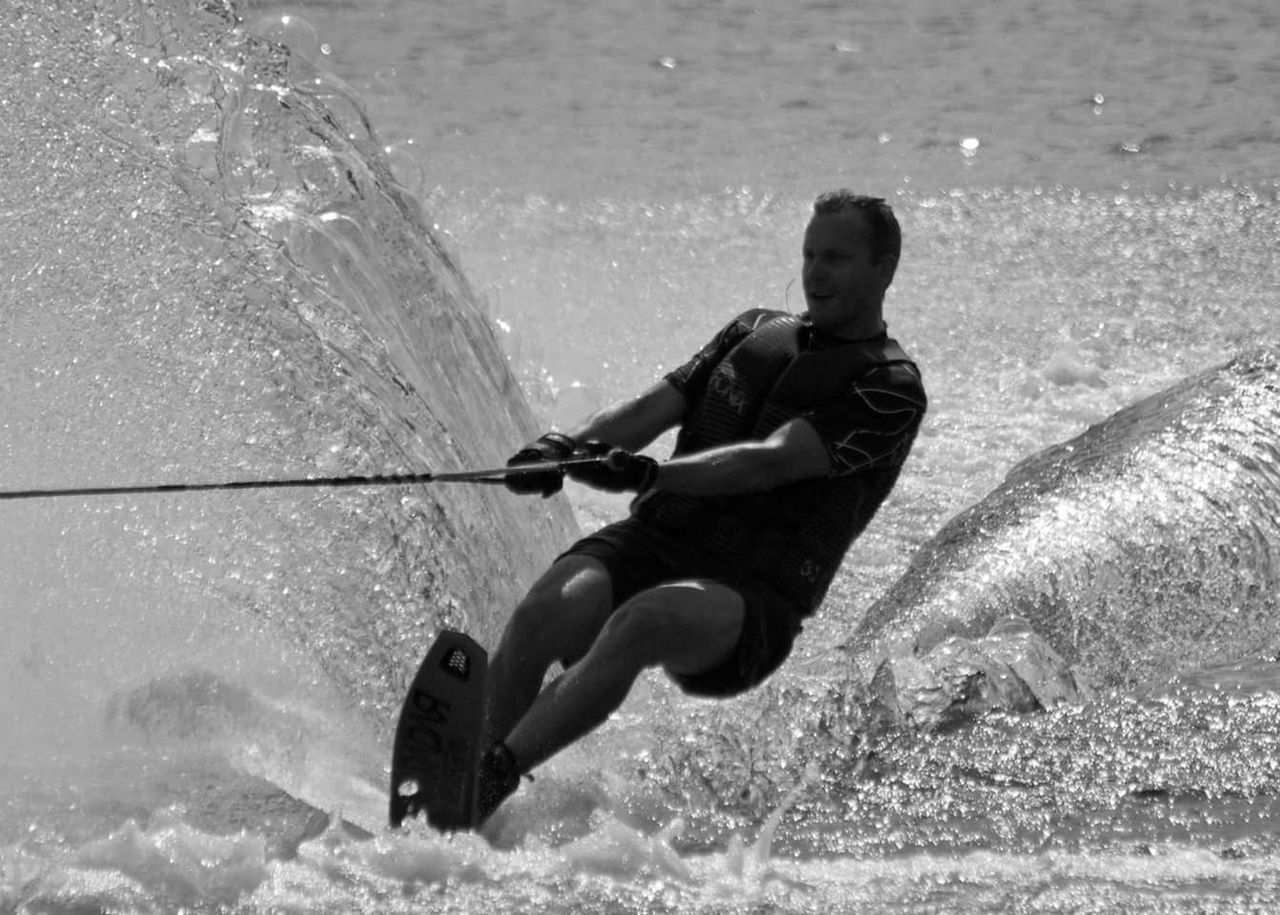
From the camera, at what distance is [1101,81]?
14.1 meters

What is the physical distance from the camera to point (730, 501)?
383 centimetres

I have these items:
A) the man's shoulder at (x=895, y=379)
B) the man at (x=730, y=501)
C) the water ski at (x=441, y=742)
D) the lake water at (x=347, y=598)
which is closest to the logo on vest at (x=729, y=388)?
Result: the man at (x=730, y=501)

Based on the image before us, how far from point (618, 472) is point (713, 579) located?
37 cm

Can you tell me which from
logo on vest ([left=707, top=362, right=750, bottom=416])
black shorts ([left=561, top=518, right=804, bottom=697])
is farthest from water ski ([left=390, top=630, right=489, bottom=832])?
logo on vest ([left=707, top=362, right=750, bottom=416])

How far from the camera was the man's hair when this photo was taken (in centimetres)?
386

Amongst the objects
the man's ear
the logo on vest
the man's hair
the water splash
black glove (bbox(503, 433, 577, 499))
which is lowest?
the water splash

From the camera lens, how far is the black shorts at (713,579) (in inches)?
147

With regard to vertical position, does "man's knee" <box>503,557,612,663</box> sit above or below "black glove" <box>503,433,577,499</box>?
below

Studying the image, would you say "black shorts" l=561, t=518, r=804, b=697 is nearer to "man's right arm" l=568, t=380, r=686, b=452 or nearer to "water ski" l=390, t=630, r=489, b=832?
"man's right arm" l=568, t=380, r=686, b=452

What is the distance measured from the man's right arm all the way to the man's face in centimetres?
35

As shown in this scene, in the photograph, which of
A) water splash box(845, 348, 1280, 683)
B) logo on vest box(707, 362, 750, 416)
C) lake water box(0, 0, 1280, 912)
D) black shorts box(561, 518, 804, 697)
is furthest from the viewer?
water splash box(845, 348, 1280, 683)

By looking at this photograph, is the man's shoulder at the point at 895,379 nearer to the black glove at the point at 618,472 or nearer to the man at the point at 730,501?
the man at the point at 730,501

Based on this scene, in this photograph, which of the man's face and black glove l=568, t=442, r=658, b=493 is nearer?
black glove l=568, t=442, r=658, b=493

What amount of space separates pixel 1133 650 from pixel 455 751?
2.01 m
